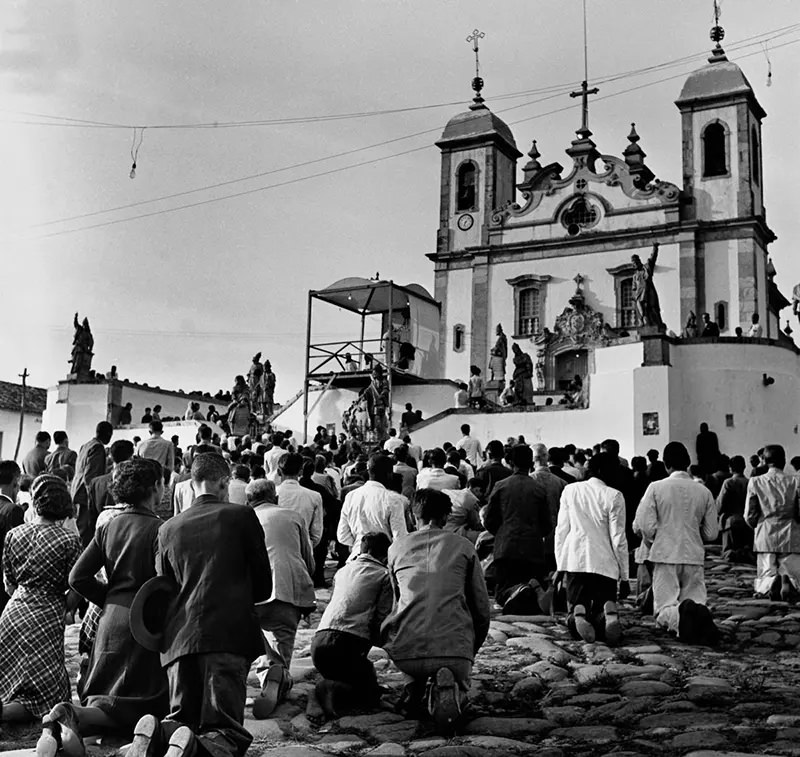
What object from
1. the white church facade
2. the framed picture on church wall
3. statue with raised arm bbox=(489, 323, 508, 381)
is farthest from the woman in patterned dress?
statue with raised arm bbox=(489, 323, 508, 381)

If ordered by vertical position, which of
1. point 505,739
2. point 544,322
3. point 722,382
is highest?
point 544,322

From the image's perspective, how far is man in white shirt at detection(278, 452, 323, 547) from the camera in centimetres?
894

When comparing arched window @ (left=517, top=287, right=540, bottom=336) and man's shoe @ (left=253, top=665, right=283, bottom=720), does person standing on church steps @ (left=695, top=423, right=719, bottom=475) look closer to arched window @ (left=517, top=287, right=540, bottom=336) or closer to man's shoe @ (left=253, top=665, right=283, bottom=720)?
arched window @ (left=517, top=287, right=540, bottom=336)

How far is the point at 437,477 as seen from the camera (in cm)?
1113

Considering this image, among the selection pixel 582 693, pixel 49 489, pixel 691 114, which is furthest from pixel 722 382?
pixel 49 489

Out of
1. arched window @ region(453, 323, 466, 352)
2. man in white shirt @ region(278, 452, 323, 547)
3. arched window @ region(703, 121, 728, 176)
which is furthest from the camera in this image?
arched window @ region(453, 323, 466, 352)

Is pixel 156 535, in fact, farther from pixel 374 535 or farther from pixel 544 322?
pixel 544 322

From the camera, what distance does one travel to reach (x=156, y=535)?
223 inches

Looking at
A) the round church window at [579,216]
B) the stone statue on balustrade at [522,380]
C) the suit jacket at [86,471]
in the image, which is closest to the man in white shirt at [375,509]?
the suit jacket at [86,471]

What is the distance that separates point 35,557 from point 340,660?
6.36 ft

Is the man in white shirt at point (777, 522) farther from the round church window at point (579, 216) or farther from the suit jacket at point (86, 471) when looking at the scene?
the round church window at point (579, 216)

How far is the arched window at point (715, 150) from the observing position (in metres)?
36.1

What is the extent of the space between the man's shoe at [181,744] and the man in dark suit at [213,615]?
10.7 inches

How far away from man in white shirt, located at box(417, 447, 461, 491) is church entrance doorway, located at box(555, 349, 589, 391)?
25.0 metres
